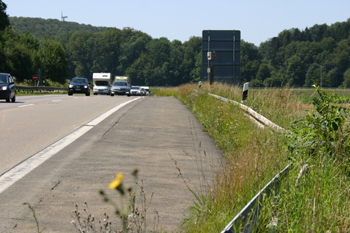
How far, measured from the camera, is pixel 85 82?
5119 centimetres

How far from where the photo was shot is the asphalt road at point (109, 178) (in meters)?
5.49

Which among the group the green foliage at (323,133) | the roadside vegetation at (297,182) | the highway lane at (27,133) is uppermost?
the green foliage at (323,133)

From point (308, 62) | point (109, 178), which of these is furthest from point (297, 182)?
point (308, 62)

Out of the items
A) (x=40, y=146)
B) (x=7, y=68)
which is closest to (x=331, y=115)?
(x=40, y=146)

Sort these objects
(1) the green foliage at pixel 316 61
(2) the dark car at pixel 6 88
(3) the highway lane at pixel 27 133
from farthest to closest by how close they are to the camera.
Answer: (1) the green foliage at pixel 316 61
(2) the dark car at pixel 6 88
(3) the highway lane at pixel 27 133

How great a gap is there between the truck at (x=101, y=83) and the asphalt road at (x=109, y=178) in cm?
4535

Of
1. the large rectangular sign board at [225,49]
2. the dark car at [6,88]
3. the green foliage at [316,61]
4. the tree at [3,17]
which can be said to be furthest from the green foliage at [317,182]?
the green foliage at [316,61]

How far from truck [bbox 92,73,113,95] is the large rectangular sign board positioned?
27809mm

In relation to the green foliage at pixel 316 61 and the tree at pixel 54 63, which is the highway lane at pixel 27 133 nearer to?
the tree at pixel 54 63

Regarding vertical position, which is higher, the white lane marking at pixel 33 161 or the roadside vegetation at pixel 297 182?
the roadside vegetation at pixel 297 182

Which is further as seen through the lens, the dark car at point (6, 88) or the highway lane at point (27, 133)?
the dark car at point (6, 88)

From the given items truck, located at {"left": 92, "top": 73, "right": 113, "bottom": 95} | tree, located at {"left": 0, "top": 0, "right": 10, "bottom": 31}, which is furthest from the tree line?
truck, located at {"left": 92, "top": 73, "right": 113, "bottom": 95}

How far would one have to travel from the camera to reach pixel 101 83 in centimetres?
6100

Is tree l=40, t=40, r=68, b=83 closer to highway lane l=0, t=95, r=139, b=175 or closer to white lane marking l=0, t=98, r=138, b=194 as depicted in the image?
highway lane l=0, t=95, r=139, b=175
